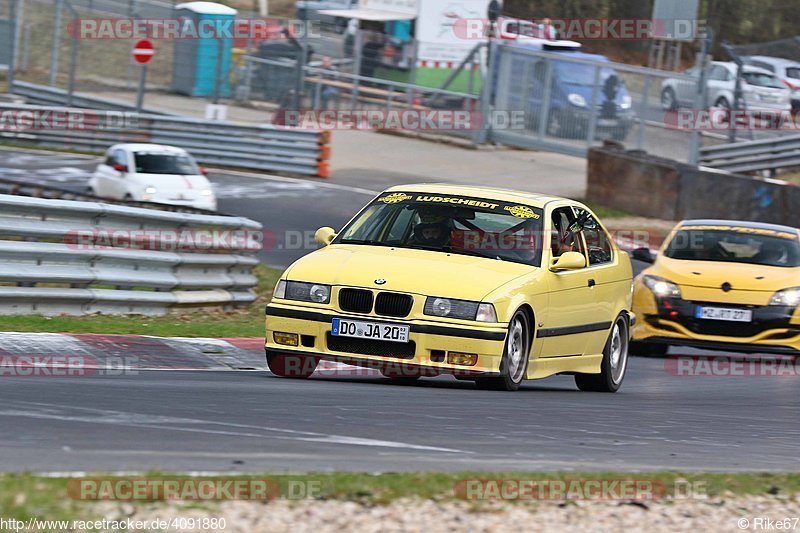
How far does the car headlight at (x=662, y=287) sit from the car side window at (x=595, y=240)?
2807 millimetres

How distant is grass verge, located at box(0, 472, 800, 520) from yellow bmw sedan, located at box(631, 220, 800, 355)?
275 inches

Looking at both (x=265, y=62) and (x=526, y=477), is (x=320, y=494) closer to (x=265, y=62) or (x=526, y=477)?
(x=526, y=477)

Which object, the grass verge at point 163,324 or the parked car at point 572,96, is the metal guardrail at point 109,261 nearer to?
the grass verge at point 163,324

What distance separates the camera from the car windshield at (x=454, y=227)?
394 inches

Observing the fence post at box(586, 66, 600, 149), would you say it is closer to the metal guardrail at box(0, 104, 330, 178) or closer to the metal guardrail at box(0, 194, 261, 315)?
the metal guardrail at box(0, 104, 330, 178)

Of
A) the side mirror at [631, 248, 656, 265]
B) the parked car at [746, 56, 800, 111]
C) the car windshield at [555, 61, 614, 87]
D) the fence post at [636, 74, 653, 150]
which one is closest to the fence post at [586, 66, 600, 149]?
the car windshield at [555, 61, 614, 87]

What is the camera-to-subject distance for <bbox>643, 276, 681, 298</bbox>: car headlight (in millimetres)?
14164

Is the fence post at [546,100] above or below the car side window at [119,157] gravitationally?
above

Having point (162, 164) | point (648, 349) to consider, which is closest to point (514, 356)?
point (648, 349)

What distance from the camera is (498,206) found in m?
10.3

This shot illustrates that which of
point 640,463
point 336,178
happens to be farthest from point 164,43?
point 640,463

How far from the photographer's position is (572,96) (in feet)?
104

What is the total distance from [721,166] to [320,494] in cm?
2481

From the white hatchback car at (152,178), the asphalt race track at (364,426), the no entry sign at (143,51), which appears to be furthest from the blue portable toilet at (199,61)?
the asphalt race track at (364,426)
